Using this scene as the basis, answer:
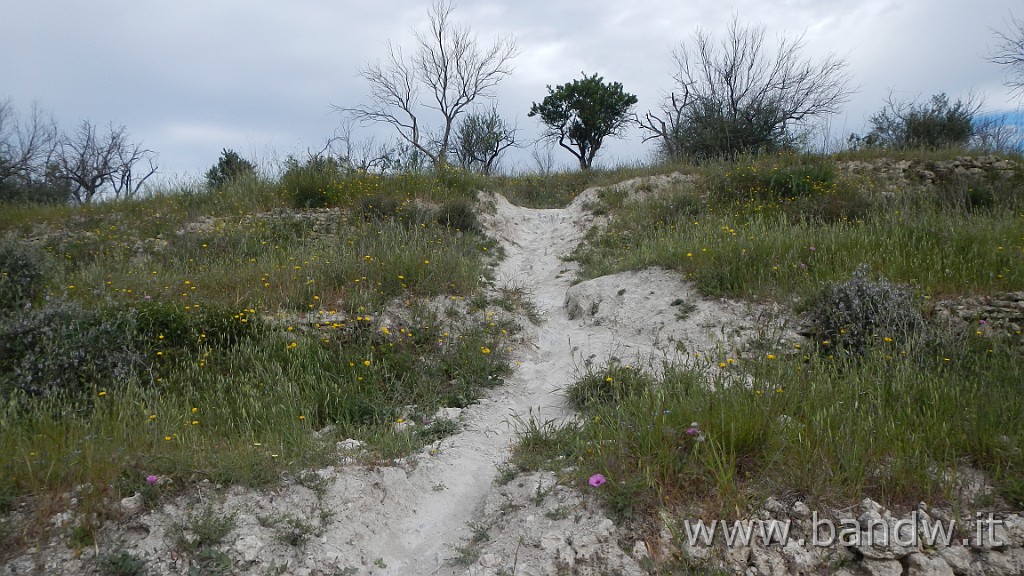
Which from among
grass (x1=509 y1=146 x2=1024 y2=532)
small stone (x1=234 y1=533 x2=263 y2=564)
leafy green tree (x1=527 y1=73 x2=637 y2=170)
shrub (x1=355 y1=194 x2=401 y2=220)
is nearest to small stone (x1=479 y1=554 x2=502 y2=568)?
grass (x1=509 y1=146 x2=1024 y2=532)

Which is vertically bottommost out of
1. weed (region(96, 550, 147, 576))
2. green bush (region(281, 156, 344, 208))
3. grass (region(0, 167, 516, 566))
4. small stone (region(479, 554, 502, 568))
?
small stone (region(479, 554, 502, 568))

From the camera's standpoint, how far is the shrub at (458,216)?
35.2ft

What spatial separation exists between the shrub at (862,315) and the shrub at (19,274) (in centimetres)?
881

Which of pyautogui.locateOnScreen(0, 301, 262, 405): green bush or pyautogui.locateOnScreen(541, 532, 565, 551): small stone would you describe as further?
pyautogui.locateOnScreen(0, 301, 262, 405): green bush

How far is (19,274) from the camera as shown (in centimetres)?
672

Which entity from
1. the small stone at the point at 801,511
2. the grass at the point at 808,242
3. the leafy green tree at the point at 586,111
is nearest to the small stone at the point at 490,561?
the small stone at the point at 801,511

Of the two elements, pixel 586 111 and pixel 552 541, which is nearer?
pixel 552 541

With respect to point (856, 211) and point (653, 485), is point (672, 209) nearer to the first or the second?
point (856, 211)

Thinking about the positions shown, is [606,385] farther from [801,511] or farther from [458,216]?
[458,216]

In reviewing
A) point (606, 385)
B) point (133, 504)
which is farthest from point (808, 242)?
point (133, 504)

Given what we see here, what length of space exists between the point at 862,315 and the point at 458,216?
284 inches

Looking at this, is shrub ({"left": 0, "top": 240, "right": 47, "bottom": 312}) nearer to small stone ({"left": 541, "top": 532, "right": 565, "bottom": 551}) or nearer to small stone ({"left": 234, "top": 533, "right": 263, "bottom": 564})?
small stone ({"left": 234, "top": 533, "right": 263, "bottom": 564})

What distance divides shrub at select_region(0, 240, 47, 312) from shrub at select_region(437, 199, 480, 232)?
5.96m

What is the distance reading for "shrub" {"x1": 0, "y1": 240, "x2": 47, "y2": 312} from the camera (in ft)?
21.0
